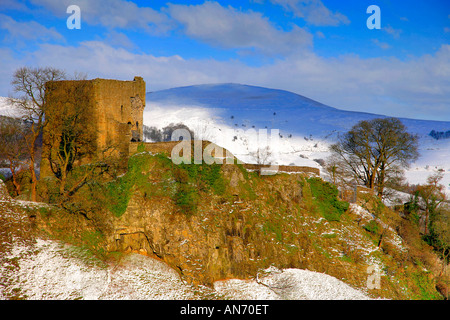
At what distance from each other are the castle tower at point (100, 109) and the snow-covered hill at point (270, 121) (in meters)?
37.6

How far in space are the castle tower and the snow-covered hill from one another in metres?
37.6

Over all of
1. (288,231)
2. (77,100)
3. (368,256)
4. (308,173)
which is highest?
(77,100)

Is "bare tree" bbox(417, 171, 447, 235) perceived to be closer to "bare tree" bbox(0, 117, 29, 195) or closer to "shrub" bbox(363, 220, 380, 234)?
"shrub" bbox(363, 220, 380, 234)

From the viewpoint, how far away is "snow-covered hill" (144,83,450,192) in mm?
83625

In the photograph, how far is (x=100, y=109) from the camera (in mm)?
28859

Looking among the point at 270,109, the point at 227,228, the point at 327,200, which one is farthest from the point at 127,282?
the point at 270,109

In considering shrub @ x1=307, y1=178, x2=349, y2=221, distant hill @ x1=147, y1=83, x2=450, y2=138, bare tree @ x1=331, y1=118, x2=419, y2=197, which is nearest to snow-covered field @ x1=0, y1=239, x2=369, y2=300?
shrub @ x1=307, y1=178, x2=349, y2=221

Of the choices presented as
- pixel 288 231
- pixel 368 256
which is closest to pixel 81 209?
pixel 288 231

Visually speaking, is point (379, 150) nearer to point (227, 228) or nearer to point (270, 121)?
point (227, 228)

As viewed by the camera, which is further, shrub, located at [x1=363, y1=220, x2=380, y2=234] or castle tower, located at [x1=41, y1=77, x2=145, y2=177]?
shrub, located at [x1=363, y1=220, x2=380, y2=234]

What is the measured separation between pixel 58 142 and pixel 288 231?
1975cm

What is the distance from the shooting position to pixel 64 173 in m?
25.3

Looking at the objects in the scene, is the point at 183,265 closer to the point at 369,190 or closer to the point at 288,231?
the point at 288,231

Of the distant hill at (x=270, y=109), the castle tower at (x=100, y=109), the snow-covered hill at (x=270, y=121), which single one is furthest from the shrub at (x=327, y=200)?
the distant hill at (x=270, y=109)
